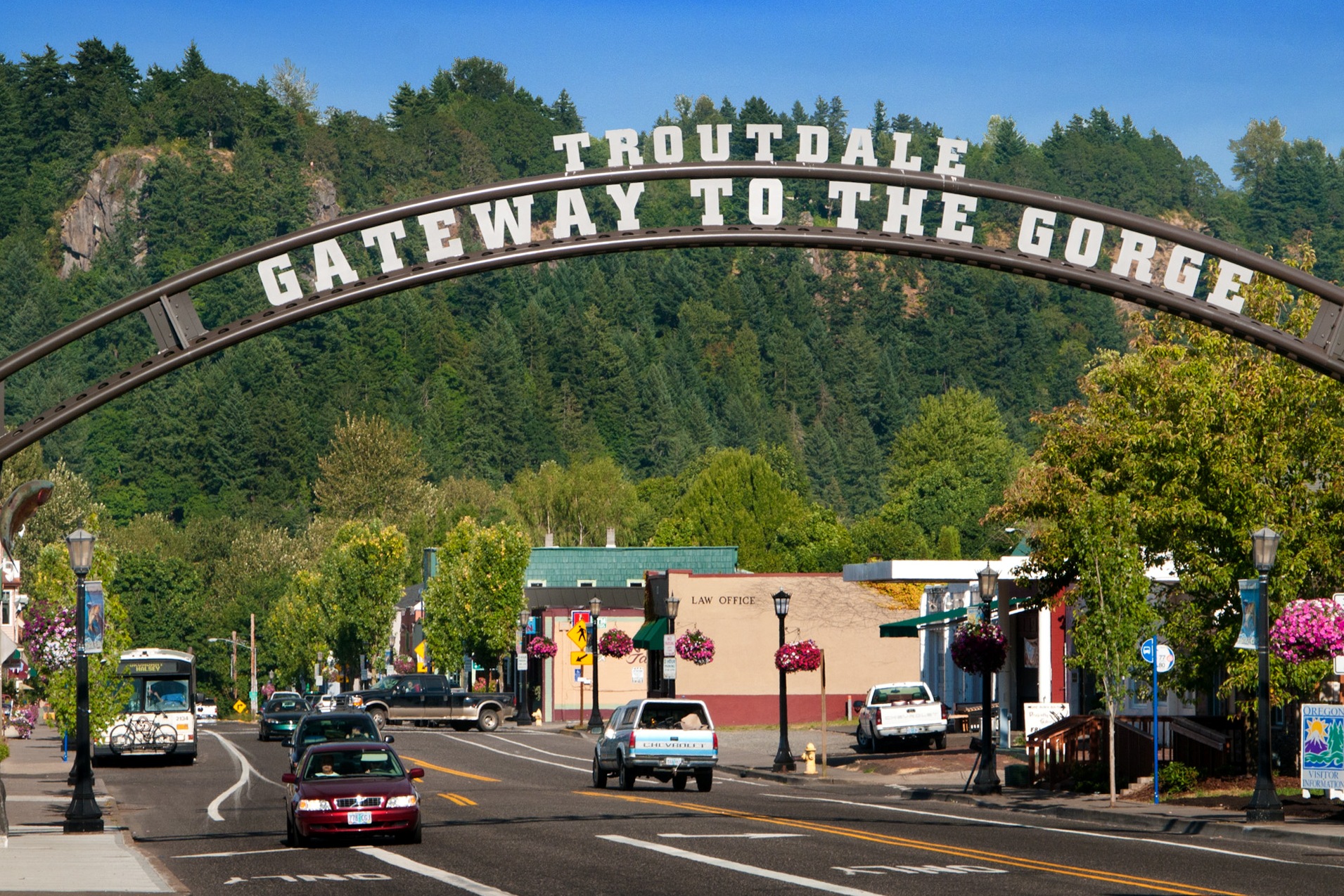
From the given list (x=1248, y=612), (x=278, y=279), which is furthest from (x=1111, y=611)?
(x=278, y=279)

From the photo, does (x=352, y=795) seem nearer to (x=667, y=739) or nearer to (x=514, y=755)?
(x=667, y=739)

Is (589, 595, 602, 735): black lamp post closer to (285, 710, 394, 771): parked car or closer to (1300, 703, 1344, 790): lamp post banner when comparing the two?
A: (285, 710, 394, 771): parked car

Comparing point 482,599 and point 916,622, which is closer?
point 916,622

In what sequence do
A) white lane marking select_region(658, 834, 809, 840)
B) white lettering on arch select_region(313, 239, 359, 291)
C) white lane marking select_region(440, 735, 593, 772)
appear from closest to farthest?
white lettering on arch select_region(313, 239, 359, 291)
white lane marking select_region(658, 834, 809, 840)
white lane marking select_region(440, 735, 593, 772)

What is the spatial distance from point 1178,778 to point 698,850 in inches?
476

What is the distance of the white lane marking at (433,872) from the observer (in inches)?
725

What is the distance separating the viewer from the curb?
23797 millimetres

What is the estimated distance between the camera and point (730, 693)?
7050 cm

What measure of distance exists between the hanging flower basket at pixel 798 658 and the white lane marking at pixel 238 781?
12705 mm

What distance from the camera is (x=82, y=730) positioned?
2731 cm

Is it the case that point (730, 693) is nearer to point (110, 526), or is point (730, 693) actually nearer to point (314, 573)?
point (314, 573)

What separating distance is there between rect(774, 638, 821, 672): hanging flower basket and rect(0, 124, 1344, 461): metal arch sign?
25355 mm

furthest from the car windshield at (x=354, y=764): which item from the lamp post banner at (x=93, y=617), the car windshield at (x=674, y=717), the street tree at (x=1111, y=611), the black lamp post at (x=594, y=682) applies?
the black lamp post at (x=594, y=682)

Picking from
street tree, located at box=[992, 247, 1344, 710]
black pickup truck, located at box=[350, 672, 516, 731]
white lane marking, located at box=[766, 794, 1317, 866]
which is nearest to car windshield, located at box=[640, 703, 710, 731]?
white lane marking, located at box=[766, 794, 1317, 866]
